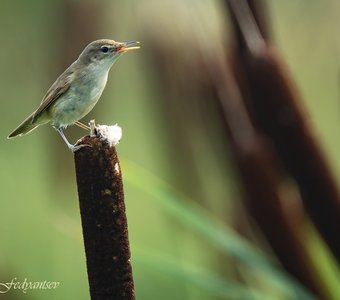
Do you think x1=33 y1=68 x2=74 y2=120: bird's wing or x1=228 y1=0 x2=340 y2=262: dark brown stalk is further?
x1=228 y1=0 x2=340 y2=262: dark brown stalk

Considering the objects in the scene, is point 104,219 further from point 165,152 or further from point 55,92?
point 165,152

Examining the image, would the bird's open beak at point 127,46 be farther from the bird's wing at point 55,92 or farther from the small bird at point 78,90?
the bird's wing at point 55,92

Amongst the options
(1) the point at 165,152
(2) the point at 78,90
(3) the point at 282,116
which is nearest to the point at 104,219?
(2) the point at 78,90

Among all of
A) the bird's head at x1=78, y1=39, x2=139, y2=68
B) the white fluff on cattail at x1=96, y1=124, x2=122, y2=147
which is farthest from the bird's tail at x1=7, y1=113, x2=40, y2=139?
the white fluff on cattail at x1=96, y1=124, x2=122, y2=147

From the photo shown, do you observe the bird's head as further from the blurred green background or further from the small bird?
the blurred green background

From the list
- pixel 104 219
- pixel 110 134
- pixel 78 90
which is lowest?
pixel 104 219

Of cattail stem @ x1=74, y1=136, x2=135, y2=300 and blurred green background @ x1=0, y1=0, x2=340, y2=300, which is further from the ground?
blurred green background @ x1=0, y1=0, x2=340, y2=300

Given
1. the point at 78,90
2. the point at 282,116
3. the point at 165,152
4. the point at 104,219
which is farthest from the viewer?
the point at 165,152
